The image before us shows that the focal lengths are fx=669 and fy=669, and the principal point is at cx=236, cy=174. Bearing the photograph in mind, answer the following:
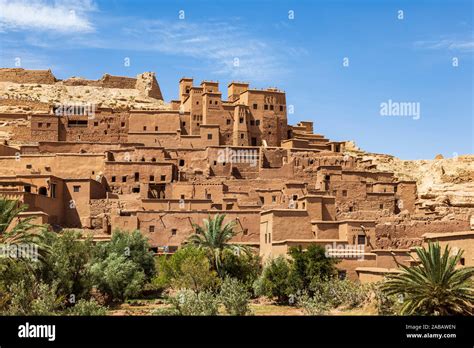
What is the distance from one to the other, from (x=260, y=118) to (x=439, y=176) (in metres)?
14.8

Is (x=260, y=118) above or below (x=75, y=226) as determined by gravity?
above

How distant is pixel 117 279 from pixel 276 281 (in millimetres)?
6316

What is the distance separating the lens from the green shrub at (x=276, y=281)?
25.7 m

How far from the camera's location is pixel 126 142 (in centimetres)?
4712

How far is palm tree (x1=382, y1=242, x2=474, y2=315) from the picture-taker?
1595 centimetres

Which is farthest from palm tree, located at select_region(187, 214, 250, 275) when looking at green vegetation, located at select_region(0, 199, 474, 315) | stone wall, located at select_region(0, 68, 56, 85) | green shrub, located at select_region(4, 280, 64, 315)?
stone wall, located at select_region(0, 68, 56, 85)

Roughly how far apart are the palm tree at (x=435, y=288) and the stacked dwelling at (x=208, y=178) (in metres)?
4.23

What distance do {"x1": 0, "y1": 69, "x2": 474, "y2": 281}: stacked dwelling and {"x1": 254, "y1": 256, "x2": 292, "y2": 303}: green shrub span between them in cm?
146

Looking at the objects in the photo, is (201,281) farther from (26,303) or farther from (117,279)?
(26,303)

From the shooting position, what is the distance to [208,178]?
139 feet

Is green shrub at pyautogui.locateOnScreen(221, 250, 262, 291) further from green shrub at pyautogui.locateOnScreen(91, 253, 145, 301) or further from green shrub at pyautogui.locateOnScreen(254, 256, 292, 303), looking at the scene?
green shrub at pyautogui.locateOnScreen(91, 253, 145, 301)
